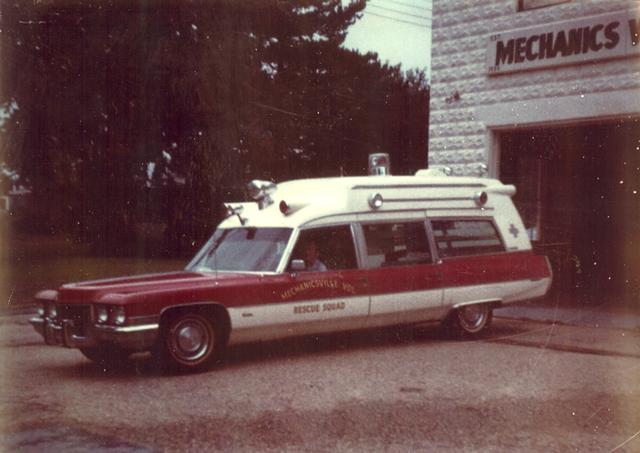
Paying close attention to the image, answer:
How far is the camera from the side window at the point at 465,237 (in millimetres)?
11357

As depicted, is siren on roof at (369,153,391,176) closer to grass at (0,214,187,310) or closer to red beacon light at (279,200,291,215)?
red beacon light at (279,200,291,215)

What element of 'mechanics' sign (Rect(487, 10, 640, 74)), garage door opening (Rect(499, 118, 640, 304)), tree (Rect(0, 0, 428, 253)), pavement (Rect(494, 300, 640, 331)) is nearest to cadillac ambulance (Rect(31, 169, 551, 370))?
pavement (Rect(494, 300, 640, 331))

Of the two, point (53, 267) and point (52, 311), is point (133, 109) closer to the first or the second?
point (53, 267)

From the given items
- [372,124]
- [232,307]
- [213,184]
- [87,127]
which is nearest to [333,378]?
[232,307]

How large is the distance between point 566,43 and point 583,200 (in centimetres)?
513

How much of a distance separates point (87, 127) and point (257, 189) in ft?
42.0

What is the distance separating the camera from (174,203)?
30.4 metres

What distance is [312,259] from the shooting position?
33.5 ft

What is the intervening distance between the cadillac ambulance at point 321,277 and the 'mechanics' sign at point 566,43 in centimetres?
268

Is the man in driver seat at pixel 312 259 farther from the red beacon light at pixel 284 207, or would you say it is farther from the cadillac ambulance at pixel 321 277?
the red beacon light at pixel 284 207

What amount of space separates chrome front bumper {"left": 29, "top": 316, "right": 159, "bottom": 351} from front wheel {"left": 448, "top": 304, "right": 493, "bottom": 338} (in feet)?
13.7

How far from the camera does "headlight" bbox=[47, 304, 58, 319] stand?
9.26 metres

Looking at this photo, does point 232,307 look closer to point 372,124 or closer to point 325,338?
point 325,338

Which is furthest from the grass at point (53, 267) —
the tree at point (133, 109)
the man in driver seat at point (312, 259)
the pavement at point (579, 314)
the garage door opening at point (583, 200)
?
the garage door opening at point (583, 200)
